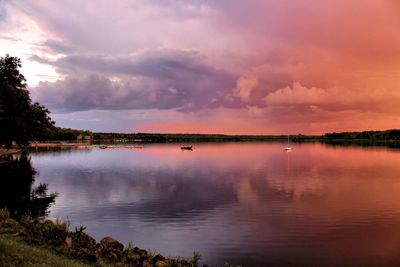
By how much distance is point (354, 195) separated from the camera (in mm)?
58719

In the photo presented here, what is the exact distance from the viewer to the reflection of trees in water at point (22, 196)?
139 ft

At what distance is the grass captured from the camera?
17469mm

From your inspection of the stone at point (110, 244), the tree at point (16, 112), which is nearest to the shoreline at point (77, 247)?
the stone at point (110, 244)

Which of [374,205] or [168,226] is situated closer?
[168,226]

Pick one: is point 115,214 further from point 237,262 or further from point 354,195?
point 354,195

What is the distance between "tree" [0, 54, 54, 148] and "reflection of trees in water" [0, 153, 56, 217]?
24.5 ft

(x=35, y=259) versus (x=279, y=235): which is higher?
(x=35, y=259)

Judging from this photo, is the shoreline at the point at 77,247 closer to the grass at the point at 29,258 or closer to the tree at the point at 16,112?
the grass at the point at 29,258

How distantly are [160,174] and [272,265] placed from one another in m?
62.7

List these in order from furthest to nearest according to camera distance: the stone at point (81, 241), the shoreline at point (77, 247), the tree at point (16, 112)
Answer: the tree at point (16, 112), the stone at point (81, 241), the shoreline at point (77, 247)

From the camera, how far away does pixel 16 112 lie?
245 ft

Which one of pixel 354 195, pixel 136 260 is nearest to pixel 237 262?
pixel 136 260

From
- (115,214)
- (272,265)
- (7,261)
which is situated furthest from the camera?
(115,214)

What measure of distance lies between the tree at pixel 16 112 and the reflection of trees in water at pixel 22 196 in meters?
7.46
